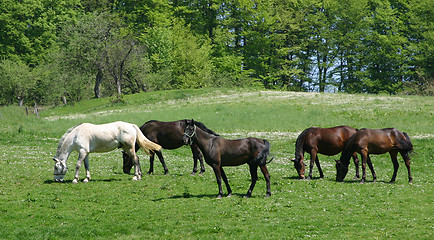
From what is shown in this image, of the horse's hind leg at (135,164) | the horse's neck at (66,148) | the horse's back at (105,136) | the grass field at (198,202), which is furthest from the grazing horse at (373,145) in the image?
the horse's neck at (66,148)

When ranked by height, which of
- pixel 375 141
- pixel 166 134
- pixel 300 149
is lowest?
pixel 300 149

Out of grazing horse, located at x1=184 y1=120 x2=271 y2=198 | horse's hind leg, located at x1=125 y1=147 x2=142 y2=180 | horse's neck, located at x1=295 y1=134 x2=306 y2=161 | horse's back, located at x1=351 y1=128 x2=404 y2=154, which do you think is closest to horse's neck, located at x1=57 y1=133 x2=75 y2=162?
horse's hind leg, located at x1=125 y1=147 x2=142 y2=180

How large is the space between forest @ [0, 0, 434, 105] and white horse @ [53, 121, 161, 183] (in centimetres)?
5383

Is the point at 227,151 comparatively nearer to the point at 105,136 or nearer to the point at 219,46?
the point at 105,136

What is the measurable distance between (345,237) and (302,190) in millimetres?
6321

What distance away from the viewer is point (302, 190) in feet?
62.1

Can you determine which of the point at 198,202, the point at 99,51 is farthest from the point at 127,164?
the point at 99,51

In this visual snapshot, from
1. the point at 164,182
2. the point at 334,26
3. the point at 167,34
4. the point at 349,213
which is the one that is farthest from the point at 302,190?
the point at 334,26

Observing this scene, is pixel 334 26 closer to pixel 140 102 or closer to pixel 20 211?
pixel 140 102

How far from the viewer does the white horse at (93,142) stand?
65.9 ft

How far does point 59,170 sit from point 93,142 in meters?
1.88

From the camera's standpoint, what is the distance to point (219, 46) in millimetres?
101250

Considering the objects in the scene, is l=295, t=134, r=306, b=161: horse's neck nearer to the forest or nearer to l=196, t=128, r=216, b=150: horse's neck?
l=196, t=128, r=216, b=150: horse's neck

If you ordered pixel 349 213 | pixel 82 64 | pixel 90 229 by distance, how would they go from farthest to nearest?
pixel 82 64 → pixel 349 213 → pixel 90 229
